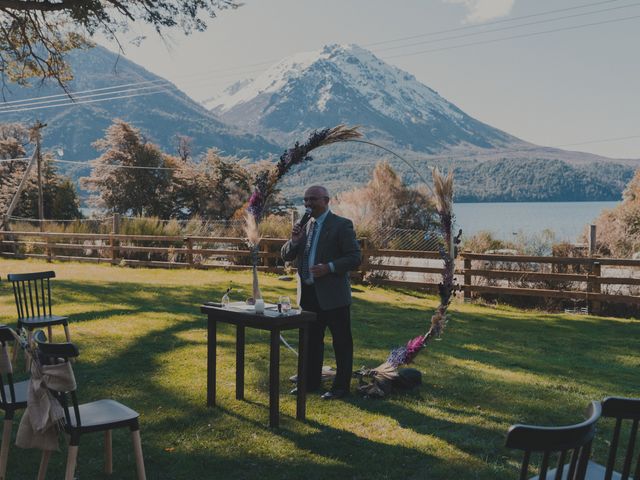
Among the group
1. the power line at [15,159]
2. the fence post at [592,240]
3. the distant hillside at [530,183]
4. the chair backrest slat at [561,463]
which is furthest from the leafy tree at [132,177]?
the distant hillside at [530,183]

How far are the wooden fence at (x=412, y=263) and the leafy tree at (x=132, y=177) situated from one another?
14.0m

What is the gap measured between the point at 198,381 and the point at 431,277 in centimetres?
963

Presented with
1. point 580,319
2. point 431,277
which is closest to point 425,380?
point 580,319

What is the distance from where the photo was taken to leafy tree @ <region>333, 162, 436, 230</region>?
25.0 metres

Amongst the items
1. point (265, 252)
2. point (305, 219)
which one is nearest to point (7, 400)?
point (305, 219)

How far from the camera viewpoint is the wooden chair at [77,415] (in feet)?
10.8

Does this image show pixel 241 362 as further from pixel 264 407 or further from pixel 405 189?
pixel 405 189

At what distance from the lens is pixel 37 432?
11.4 feet

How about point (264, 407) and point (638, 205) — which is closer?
point (264, 407)

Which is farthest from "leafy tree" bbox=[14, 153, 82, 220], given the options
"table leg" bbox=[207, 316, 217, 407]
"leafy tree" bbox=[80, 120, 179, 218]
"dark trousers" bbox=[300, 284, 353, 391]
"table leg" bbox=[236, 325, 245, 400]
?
"dark trousers" bbox=[300, 284, 353, 391]

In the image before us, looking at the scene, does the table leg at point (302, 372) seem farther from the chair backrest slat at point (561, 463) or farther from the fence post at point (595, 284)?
the fence post at point (595, 284)

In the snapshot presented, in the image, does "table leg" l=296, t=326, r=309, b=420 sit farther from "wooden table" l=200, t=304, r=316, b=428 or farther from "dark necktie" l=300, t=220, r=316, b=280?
"dark necktie" l=300, t=220, r=316, b=280

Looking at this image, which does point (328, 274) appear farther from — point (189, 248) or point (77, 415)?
point (189, 248)

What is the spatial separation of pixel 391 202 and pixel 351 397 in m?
19.6
